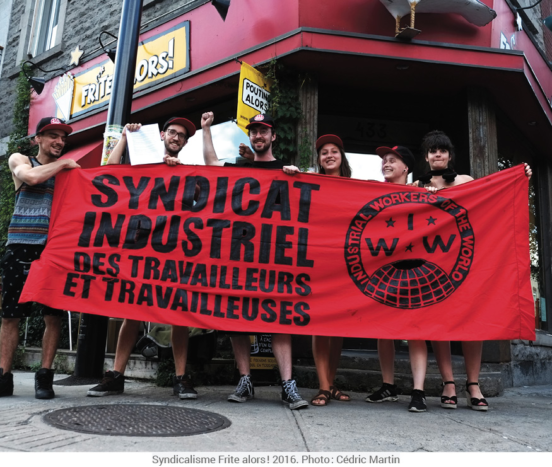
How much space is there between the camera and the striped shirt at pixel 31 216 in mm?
3873

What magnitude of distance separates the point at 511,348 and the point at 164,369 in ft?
13.2

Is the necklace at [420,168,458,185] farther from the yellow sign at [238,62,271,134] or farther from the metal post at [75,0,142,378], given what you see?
the metal post at [75,0,142,378]

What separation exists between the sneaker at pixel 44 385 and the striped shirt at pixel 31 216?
1.01m

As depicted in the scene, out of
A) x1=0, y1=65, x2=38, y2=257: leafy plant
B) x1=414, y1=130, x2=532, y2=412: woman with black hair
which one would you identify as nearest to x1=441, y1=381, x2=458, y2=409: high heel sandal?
x1=414, y1=130, x2=532, y2=412: woman with black hair

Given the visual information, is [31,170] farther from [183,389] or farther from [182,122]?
[183,389]

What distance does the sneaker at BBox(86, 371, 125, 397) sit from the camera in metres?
3.87

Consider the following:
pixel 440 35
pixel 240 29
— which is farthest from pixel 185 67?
pixel 440 35

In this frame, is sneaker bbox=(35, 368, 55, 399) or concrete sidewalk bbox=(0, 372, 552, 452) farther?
sneaker bbox=(35, 368, 55, 399)

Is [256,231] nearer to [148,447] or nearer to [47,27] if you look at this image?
[148,447]

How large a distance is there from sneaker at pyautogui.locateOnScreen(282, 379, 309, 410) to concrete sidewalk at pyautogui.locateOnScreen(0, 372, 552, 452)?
2.5 inches

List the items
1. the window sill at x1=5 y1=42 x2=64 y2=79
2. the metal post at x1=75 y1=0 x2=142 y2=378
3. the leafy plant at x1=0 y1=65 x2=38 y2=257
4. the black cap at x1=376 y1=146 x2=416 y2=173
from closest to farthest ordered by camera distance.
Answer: the black cap at x1=376 y1=146 x2=416 y2=173, the metal post at x1=75 y1=0 x2=142 y2=378, the leafy plant at x1=0 y1=65 x2=38 y2=257, the window sill at x1=5 y1=42 x2=64 y2=79

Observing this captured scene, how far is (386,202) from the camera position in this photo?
404 centimetres

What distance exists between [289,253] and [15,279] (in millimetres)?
2129

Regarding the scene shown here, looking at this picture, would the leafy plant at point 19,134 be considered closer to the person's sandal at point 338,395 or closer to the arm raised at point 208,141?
the arm raised at point 208,141
